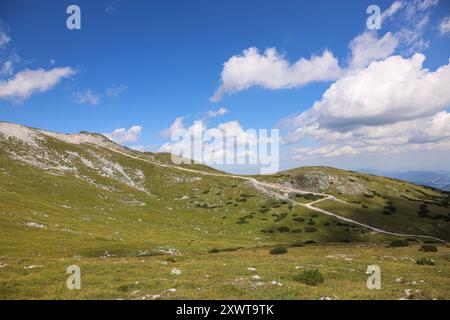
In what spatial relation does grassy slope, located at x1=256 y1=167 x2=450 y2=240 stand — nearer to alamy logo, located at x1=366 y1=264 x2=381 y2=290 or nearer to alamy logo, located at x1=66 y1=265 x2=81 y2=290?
alamy logo, located at x1=366 y1=264 x2=381 y2=290

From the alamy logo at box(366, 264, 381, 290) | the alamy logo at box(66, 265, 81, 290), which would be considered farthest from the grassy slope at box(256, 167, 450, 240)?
the alamy logo at box(66, 265, 81, 290)

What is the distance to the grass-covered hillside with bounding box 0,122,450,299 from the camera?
61.6ft

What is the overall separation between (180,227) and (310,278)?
212 feet

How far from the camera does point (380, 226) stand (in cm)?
8519

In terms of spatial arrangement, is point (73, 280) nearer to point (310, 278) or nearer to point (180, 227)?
point (310, 278)

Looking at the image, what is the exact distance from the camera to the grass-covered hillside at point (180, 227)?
18.8 m

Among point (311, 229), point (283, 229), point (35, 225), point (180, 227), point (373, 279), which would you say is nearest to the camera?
point (373, 279)

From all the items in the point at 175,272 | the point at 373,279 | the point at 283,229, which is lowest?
the point at 283,229

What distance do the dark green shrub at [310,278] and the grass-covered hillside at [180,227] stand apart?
610mm

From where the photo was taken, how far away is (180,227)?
80.9 m

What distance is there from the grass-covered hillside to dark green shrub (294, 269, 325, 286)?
61cm

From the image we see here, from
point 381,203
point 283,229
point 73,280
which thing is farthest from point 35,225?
point 381,203

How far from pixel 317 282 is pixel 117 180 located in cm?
10782
